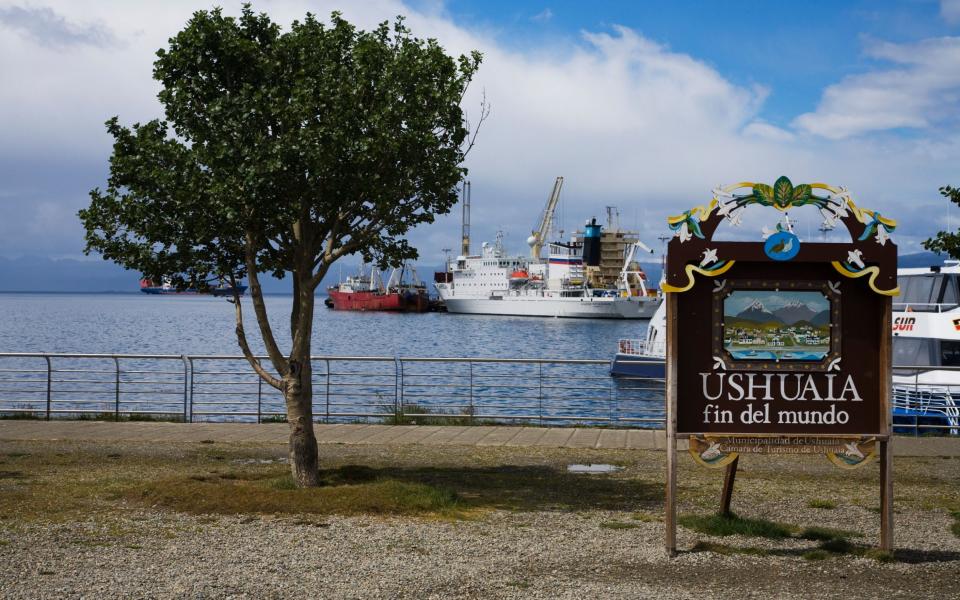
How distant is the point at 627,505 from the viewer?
32.8ft

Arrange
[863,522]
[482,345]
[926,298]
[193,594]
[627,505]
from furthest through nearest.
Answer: [482,345] < [926,298] < [627,505] < [863,522] < [193,594]

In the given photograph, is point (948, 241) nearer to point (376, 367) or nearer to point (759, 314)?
point (759, 314)

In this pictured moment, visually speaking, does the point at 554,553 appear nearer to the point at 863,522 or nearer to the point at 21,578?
the point at 863,522

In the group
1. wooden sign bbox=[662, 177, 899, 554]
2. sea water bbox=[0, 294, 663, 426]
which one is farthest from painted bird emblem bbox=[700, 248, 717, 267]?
sea water bbox=[0, 294, 663, 426]

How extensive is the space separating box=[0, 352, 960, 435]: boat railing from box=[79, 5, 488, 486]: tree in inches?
150

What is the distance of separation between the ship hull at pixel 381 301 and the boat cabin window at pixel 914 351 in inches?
4851

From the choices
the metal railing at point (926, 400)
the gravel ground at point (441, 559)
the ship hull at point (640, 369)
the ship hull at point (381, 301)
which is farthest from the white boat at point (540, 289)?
the gravel ground at point (441, 559)

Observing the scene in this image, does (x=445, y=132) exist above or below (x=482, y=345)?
above

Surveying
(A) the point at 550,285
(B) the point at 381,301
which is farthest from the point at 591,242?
(B) the point at 381,301

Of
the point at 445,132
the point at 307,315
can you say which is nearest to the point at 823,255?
the point at 445,132

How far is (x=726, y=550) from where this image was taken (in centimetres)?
811

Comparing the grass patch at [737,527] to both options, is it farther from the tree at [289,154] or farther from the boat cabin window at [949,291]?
the boat cabin window at [949,291]

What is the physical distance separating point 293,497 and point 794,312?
15.9ft

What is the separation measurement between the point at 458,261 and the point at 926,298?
118226 millimetres
